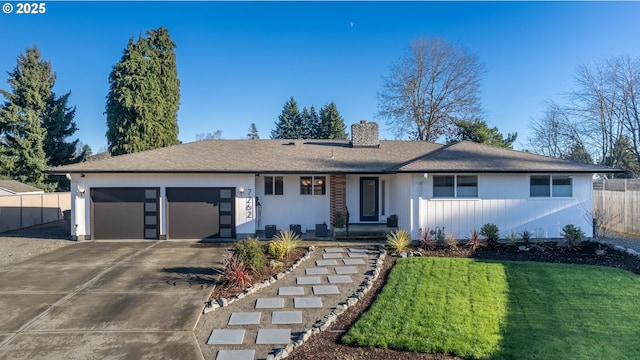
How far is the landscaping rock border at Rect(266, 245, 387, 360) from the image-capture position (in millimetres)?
4410

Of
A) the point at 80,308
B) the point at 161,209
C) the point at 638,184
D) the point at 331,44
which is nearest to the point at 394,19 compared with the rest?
the point at 331,44

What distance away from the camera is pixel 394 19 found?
1623cm

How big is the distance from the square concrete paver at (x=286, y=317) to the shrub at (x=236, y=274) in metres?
1.41

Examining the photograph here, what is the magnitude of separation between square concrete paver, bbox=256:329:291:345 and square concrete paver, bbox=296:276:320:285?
2.20 meters

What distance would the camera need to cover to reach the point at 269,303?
615 cm

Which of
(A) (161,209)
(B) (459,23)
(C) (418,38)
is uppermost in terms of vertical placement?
(C) (418,38)

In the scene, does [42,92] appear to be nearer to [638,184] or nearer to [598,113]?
[638,184]

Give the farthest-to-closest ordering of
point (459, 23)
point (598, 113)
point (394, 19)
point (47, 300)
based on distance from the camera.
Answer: point (598, 113), point (459, 23), point (394, 19), point (47, 300)

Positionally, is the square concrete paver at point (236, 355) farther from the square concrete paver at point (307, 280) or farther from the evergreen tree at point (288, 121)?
the evergreen tree at point (288, 121)

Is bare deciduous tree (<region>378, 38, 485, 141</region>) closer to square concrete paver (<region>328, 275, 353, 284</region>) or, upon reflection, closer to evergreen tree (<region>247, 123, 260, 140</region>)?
square concrete paver (<region>328, 275, 353, 284</region>)

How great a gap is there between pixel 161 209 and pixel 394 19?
1365 cm

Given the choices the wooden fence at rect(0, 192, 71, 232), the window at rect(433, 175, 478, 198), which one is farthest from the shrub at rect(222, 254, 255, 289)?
the wooden fence at rect(0, 192, 71, 232)

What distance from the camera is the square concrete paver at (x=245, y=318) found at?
17.6 feet

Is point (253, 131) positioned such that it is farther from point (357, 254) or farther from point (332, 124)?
point (357, 254)
